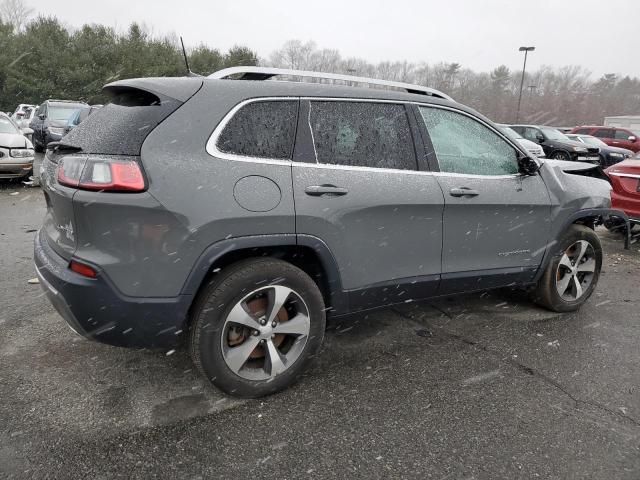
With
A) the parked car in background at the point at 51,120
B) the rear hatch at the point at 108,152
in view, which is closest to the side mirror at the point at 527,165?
the rear hatch at the point at 108,152

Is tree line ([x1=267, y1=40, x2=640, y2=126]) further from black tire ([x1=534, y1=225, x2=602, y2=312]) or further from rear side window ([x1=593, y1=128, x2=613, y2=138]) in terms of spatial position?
black tire ([x1=534, y1=225, x2=602, y2=312])

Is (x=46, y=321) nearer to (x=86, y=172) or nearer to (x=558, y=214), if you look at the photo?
(x=86, y=172)

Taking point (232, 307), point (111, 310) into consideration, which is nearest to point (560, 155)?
point (232, 307)

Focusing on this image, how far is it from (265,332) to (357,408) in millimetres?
665

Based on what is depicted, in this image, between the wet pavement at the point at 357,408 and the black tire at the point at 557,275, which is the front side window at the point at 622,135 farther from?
the wet pavement at the point at 357,408

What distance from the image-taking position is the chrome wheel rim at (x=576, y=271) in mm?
4020

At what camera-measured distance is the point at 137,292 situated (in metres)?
2.31

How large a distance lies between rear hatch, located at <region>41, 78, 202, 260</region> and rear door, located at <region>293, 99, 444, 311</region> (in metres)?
0.78

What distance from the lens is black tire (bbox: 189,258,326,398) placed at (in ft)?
8.11

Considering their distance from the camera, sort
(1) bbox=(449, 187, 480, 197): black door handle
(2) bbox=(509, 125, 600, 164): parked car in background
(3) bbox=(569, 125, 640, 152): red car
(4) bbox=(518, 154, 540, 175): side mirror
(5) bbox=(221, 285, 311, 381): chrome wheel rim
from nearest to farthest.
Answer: (5) bbox=(221, 285, 311, 381): chrome wheel rim → (1) bbox=(449, 187, 480, 197): black door handle → (4) bbox=(518, 154, 540, 175): side mirror → (2) bbox=(509, 125, 600, 164): parked car in background → (3) bbox=(569, 125, 640, 152): red car

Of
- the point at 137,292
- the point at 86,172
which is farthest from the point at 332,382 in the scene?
the point at 86,172

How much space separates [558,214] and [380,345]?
178cm

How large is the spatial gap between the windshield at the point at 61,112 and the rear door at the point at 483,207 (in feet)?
50.9

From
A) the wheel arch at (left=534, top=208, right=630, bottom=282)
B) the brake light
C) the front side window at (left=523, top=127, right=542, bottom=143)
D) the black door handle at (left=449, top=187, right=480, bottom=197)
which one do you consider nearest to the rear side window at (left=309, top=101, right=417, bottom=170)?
the black door handle at (left=449, top=187, right=480, bottom=197)
